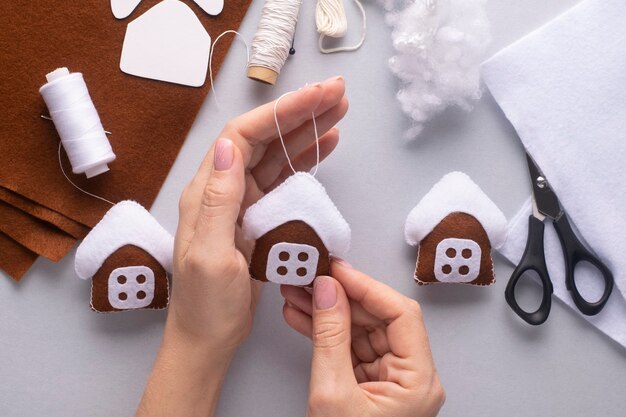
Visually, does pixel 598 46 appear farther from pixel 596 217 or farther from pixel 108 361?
pixel 108 361

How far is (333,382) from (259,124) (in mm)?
467

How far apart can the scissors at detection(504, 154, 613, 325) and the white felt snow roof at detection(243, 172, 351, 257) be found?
1.44 ft

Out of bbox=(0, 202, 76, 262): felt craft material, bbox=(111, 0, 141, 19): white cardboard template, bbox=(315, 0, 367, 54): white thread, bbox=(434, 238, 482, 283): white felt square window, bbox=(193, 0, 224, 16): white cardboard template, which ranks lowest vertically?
bbox=(434, 238, 482, 283): white felt square window

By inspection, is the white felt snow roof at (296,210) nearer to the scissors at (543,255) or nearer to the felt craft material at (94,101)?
the felt craft material at (94,101)

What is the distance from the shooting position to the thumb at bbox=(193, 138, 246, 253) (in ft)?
3.07

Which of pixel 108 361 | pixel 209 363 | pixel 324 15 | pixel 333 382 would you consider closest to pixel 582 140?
pixel 324 15

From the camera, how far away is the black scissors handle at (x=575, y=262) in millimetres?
1206

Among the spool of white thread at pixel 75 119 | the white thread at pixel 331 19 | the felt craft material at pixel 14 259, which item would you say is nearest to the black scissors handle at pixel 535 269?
the white thread at pixel 331 19

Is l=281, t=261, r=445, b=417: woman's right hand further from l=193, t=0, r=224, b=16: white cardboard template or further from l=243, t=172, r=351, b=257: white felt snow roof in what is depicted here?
l=193, t=0, r=224, b=16: white cardboard template

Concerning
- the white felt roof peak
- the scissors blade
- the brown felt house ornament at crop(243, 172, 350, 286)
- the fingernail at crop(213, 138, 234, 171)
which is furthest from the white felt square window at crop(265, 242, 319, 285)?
the scissors blade

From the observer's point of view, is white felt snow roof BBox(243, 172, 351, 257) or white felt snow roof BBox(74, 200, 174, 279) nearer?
white felt snow roof BBox(243, 172, 351, 257)

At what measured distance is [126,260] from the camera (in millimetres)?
1158

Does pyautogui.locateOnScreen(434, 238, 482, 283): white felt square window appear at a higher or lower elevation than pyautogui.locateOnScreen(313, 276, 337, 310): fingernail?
lower

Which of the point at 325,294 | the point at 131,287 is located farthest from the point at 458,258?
the point at 131,287
